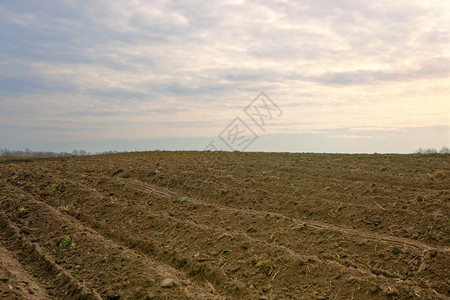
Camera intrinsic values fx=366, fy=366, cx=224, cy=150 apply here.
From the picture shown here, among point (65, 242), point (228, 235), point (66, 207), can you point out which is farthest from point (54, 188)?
point (228, 235)

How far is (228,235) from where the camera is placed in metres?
6.93

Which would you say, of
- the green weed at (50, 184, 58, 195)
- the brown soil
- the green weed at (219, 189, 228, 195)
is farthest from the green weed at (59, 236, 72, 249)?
the green weed at (219, 189, 228, 195)

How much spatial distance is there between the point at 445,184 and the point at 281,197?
4698mm

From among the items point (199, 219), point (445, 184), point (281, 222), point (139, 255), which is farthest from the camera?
point (445, 184)

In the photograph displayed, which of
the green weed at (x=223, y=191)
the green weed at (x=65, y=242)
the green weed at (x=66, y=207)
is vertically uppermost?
the green weed at (x=223, y=191)

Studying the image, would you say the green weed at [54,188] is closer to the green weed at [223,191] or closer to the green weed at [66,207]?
the green weed at [66,207]

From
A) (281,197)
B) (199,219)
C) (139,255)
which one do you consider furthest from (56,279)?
(281,197)

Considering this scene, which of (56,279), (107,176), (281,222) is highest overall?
(107,176)

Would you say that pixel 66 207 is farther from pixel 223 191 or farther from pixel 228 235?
pixel 228 235

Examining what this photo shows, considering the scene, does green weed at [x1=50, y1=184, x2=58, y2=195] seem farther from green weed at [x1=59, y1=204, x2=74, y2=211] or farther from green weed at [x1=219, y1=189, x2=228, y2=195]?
green weed at [x1=219, y1=189, x2=228, y2=195]

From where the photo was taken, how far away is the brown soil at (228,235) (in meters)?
5.39

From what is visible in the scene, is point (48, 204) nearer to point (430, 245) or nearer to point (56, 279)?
point (56, 279)

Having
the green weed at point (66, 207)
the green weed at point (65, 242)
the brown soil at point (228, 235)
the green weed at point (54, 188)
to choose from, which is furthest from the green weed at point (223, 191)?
the green weed at point (54, 188)

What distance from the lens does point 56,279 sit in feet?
19.3
